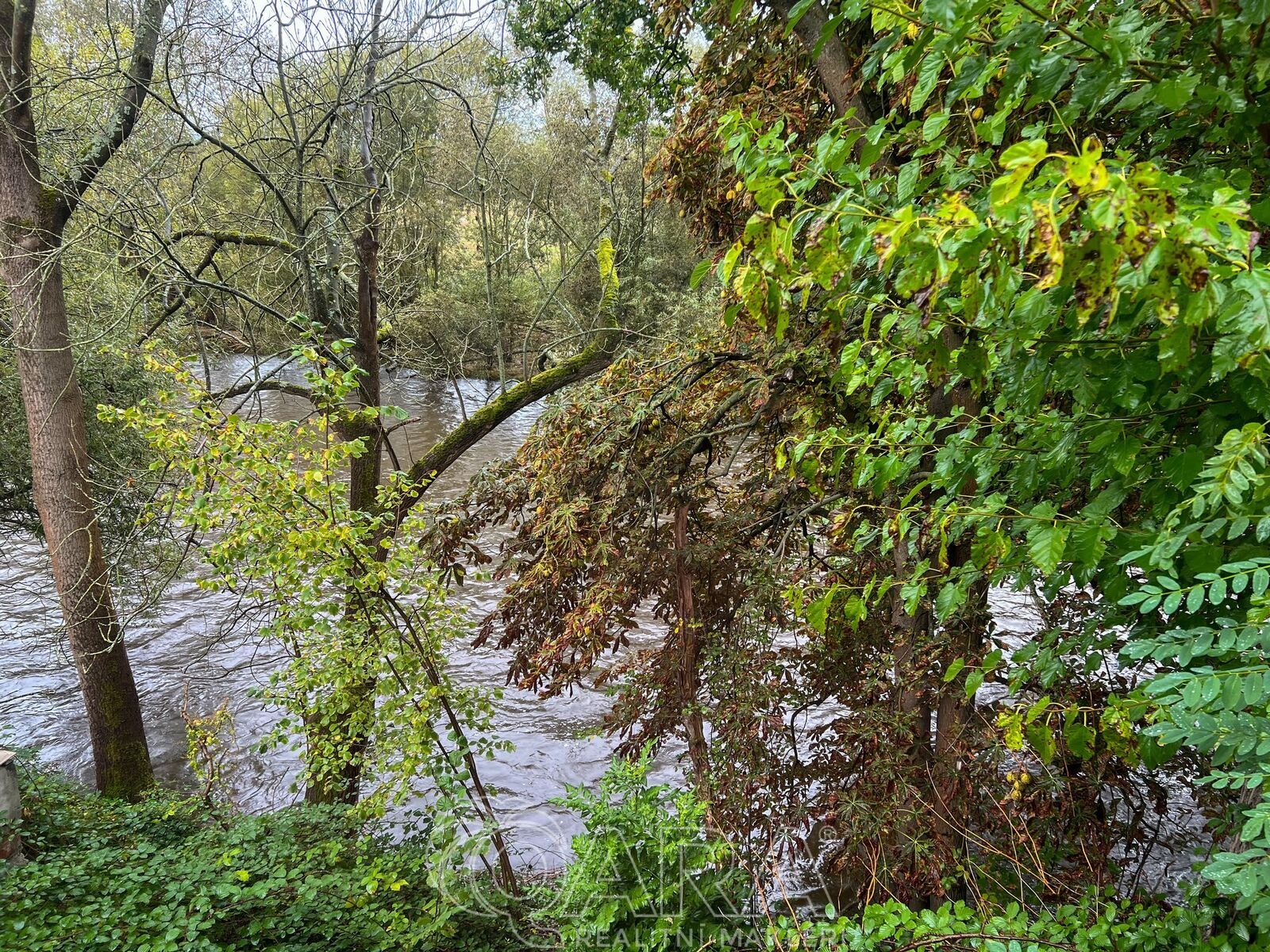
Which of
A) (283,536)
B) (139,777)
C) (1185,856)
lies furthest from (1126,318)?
(139,777)

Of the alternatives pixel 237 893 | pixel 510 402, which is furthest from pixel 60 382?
pixel 237 893

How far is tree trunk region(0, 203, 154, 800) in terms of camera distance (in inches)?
190

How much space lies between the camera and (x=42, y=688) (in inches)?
296

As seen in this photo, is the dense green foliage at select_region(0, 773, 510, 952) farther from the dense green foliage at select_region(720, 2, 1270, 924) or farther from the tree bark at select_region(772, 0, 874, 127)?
the tree bark at select_region(772, 0, 874, 127)

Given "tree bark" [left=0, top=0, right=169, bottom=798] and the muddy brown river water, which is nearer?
"tree bark" [left=0, top=0, right=169, bottom=798]

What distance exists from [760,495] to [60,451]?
4.98 meters

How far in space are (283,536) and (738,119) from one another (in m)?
2.81

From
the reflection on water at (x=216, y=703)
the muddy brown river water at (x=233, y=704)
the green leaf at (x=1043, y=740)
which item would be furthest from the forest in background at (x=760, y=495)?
the reflection on water at (x=216, y=703)

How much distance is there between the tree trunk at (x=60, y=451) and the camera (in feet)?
15.9

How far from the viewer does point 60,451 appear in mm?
5020

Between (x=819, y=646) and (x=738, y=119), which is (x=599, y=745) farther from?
(x=738, y=119)

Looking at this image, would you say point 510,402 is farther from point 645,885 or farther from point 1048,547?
point 1048,547

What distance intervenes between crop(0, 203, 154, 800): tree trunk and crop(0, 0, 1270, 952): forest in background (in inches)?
1.3

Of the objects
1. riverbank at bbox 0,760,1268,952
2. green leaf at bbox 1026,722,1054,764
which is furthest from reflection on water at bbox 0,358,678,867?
green leaf at bbox 1026,722,1054,764
